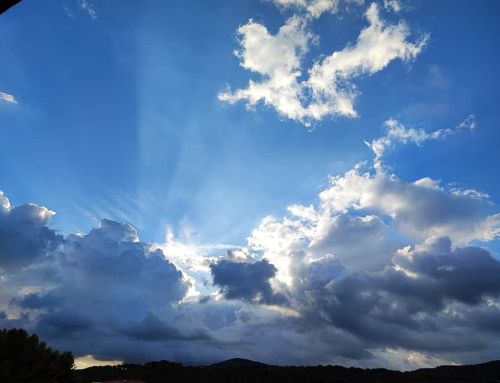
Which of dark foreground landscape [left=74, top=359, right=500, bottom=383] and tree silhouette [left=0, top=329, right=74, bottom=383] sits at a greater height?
dark foreground landscape [left=74, top=359, right=500, bottom=383]

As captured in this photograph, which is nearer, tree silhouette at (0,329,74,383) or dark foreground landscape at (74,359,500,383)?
tree silhouette at (0,329,74,383)

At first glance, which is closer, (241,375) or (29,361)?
(29,361)

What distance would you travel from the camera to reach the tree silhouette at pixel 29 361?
15.3 meters

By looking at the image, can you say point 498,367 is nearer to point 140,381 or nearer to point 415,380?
point 415,380

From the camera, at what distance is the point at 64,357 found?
16594 mm

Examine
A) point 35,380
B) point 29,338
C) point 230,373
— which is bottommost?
point 35,380

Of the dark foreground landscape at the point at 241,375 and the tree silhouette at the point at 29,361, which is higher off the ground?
the dark foreground landscape at the point at 241,375

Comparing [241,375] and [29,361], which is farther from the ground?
[241,375]

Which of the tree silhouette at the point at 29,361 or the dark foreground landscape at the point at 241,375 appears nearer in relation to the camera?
the tree silhouette at the point at 29,361

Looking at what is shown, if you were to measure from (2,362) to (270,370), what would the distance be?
5159 centimetres

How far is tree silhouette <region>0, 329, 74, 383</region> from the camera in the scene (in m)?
15.3

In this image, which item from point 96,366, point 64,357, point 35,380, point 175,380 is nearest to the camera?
point 35,380

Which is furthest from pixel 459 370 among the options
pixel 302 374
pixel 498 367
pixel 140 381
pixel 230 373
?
pixel 140 381

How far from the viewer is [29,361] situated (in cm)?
1588
